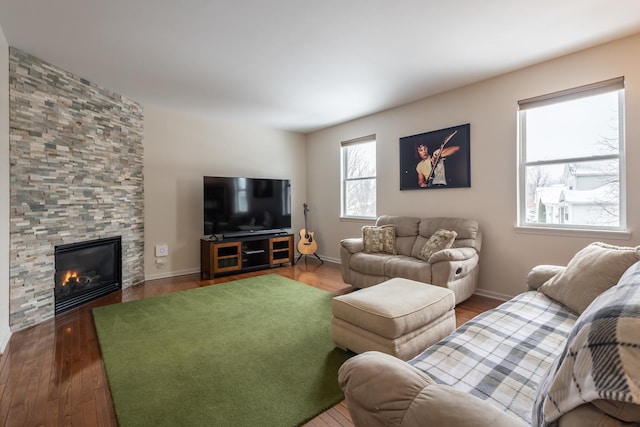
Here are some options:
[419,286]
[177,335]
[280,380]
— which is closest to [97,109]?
[177,335]

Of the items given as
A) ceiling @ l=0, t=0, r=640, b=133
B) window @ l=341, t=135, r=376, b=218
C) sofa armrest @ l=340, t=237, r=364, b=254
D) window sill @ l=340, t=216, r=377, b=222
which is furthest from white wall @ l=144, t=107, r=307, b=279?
sofa armrest @ l=340, t=237, r=364, b=254

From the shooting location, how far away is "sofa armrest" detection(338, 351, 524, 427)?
705 mm

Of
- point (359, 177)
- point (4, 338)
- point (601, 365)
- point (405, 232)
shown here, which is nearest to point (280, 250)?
point (359, 177)

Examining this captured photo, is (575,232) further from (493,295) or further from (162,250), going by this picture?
(162,250)

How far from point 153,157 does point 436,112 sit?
3.93 meters

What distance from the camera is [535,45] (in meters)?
2.68

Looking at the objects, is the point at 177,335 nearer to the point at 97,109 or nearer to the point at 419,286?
the point at 419,286

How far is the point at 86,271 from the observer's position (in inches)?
137

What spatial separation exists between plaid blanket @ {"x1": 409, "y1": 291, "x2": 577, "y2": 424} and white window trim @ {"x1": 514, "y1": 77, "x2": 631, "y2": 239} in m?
1.51

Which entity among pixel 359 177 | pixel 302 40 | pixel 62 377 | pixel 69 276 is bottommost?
pixel 62 377

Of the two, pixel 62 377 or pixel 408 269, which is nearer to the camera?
pixel 62 377

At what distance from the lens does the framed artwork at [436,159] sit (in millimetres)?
3658

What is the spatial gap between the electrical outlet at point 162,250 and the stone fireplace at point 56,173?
0.39 metres

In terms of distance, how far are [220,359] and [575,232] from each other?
3307 mm
